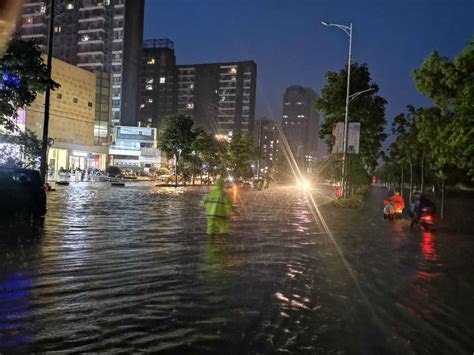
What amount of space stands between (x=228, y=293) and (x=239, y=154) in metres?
73.3

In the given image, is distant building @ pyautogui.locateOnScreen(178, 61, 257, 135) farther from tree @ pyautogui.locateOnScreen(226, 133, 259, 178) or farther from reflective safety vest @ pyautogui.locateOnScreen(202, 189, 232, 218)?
reflective safety vest @ pyautogui.locateOnScreen(202, 189, 232, 218)

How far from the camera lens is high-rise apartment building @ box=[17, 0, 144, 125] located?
108 m

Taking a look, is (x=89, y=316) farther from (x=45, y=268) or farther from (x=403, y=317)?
(x=403, y=317)

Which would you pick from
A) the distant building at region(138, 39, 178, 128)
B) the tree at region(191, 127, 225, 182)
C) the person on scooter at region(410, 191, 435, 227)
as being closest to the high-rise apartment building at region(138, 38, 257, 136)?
the distant building at region(138, 39, 178, 128)

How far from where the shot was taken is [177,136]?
55.9 metres

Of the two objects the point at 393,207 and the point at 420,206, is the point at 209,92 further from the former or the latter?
the point at 420,206

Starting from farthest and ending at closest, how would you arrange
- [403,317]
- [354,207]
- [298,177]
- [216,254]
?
[298,177], [354,207], [216,254], [403,317]

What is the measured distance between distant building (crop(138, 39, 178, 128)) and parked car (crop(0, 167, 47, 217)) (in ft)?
474

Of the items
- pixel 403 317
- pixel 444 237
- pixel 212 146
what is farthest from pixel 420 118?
pixel 212 146

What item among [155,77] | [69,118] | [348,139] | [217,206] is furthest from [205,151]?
[155,77]

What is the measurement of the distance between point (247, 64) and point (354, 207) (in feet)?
494

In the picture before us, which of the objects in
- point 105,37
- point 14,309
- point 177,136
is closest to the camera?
point 14,309

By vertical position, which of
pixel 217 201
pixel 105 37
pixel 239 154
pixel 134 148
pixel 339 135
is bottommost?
pixel 217 201

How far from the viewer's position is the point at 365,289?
25.3ft
